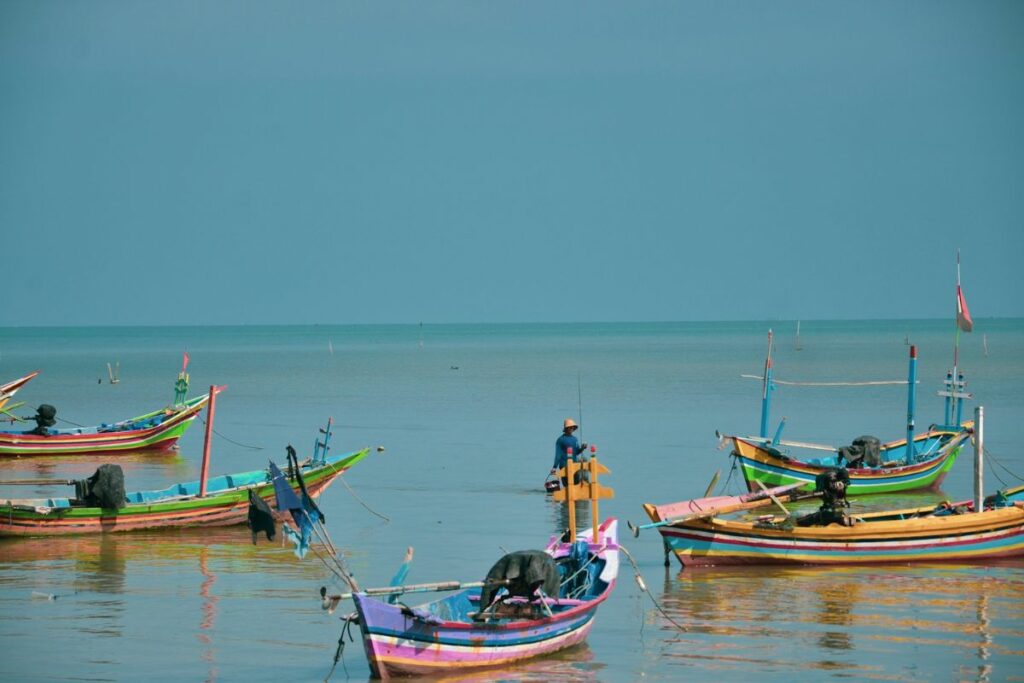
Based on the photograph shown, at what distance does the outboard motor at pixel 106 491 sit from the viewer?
66.4 feet

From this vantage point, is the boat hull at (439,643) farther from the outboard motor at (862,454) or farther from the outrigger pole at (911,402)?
the outrigger pole at (911,402)

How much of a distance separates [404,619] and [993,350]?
99.4 meters

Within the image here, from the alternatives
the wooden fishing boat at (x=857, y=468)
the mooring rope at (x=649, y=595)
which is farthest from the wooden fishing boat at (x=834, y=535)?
the wooden fishing boat at (x=857, y=468)

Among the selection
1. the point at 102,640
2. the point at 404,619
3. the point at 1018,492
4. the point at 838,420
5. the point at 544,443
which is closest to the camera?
the point at 404,619

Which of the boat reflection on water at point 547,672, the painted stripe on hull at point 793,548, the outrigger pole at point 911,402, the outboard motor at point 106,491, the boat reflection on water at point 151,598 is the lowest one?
the boat reflection on water at point 547,672

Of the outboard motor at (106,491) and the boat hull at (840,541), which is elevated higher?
the outboard motor at (106,491)

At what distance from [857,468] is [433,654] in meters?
13.5

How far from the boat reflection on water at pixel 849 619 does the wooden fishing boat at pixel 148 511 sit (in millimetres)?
6942

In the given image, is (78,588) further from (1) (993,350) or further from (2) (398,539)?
(1) (993,350)

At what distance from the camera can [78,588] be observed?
17.0 metres

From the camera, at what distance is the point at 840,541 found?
17.7 metres

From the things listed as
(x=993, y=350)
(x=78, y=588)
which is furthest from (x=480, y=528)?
(x=993, y=350)

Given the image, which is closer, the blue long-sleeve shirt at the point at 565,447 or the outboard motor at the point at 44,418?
the blue long-sleeve shirt at the point at 565,447

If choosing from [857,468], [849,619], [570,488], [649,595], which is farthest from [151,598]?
[857,468]
